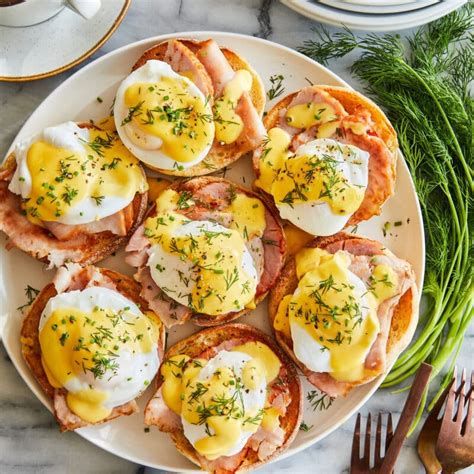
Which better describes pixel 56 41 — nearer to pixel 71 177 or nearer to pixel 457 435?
pixel 71 177

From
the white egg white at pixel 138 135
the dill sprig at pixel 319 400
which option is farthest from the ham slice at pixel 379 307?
the white egg white at pixel 138 135

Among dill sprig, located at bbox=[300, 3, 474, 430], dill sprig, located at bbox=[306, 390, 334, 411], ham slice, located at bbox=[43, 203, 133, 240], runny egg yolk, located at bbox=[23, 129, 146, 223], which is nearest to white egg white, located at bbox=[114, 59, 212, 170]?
runny egg yolk, located at bbox=[23, 129, 146, 223]

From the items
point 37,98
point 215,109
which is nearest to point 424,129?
point 215,109

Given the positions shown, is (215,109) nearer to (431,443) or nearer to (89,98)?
(89,98)

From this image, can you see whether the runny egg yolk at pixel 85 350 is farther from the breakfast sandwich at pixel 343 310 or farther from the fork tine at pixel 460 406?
the fork tine at pixel 460 406

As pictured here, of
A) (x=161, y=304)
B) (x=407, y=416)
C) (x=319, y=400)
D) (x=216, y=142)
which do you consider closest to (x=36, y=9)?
(x=216, y=142)

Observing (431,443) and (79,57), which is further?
(431,443)

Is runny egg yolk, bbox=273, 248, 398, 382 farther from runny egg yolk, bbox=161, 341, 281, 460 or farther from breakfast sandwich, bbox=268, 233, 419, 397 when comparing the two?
runny egg yolk, bbox=161, 341, 281, 460
